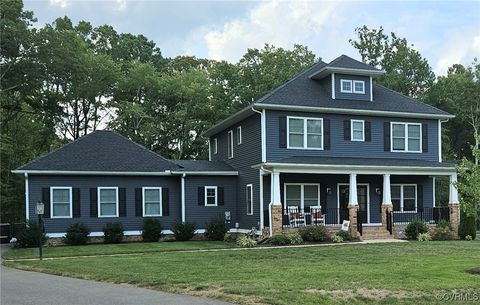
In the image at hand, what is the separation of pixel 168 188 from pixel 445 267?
16.1 metres

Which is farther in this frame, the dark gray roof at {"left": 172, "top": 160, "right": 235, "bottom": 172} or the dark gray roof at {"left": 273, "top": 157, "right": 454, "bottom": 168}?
the dark gray roof at {"left": 172, "top": 160, "right": 235, "bottom": 172}

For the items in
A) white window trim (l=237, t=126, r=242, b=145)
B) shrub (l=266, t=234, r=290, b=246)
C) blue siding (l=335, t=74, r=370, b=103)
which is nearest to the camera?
shrub (l=266, t=234, r=290, b=246)

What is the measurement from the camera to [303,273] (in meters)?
12.5

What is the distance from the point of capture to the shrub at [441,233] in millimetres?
23938

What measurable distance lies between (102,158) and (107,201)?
2.11 metres

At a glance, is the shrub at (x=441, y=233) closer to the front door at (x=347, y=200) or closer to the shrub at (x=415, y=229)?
the shrub at (x=415, y=229)

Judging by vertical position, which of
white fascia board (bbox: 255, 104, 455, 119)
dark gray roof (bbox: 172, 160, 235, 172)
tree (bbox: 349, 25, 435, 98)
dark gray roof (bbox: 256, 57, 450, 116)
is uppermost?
tree (bbox: 349, 25, 435, 98)

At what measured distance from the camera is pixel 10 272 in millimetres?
14703

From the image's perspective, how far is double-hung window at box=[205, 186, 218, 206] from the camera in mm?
27281

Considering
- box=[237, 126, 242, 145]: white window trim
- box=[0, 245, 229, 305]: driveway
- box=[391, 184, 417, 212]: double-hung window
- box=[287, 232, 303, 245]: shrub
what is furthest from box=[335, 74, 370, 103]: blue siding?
box=[0, 245, 229, 305]: driveway

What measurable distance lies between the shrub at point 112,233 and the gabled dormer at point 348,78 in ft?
39.5

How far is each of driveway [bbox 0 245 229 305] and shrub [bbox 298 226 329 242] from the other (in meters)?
11.8

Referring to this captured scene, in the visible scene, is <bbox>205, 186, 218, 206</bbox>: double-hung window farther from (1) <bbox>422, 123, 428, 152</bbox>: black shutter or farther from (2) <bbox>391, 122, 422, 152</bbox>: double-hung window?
(1) <bbox>422, 123, 428, 152</bbox>: black shutter

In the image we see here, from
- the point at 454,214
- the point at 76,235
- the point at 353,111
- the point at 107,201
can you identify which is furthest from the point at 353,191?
the point at 76,235
